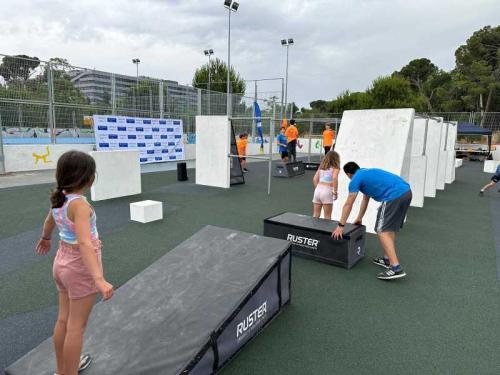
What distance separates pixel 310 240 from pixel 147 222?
10.1 ft

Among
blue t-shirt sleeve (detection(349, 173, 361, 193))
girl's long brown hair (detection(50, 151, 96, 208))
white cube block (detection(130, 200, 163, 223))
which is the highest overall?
girl's long brown hair (detection(50, 151, 96, 208))

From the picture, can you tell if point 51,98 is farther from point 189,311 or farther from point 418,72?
point 418,72

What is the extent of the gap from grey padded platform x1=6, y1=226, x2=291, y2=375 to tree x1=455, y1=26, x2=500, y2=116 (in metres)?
37.5

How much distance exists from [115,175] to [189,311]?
6206 mm

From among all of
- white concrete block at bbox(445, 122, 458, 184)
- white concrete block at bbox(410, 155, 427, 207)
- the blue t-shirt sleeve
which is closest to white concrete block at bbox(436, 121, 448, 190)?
white concrete block at bbox(445, 122, 458, 184)

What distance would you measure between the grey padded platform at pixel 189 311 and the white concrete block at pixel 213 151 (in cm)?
631

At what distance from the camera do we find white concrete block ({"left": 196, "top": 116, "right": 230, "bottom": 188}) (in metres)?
9.53

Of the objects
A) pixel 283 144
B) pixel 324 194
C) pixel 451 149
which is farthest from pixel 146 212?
pixel 451 149

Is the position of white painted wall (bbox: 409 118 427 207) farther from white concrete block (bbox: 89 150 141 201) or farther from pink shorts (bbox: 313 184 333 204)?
white concrete block (bbox: 89 150 141 201)

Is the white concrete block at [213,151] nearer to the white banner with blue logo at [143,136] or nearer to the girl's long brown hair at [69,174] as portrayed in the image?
the white banner with blue logo at [143,136]

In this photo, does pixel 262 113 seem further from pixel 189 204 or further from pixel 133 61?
pixel 133 61

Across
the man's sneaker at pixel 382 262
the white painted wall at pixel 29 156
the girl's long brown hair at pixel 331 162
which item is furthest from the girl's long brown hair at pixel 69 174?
the white painted wall at pixel 29 156

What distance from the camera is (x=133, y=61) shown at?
126ft

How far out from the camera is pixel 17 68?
1025cm
